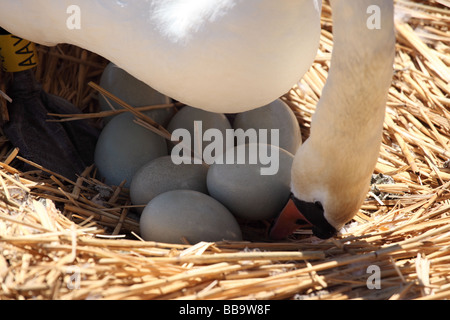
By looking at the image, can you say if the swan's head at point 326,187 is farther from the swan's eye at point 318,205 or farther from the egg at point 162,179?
the egg at point 162,179

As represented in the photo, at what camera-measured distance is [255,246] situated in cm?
163

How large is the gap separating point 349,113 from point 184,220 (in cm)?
57

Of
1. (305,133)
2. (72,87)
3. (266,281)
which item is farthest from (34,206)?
(305,133)

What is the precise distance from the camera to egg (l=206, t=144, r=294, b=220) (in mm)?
1803

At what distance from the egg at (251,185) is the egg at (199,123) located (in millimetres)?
258

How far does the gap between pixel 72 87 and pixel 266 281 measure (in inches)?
54.9

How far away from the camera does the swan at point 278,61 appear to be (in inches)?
53.1

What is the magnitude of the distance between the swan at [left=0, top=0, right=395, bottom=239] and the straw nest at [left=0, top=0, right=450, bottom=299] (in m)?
0.17

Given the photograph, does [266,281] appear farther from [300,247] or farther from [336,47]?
[336,47]

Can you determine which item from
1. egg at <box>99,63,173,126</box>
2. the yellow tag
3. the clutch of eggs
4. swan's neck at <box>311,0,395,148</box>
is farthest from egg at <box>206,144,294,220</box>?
the yellow tag

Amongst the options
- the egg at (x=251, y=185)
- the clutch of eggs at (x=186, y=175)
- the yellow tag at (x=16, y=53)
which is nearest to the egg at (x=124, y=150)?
the clutch of eggs at (x=186, y=175)

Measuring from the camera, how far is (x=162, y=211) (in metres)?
1.68

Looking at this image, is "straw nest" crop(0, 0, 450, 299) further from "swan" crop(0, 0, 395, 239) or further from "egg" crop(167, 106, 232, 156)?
"egg" crop(167, 106, 232, 156)

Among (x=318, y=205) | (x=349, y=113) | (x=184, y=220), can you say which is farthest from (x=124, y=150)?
(x=349, y=113)
